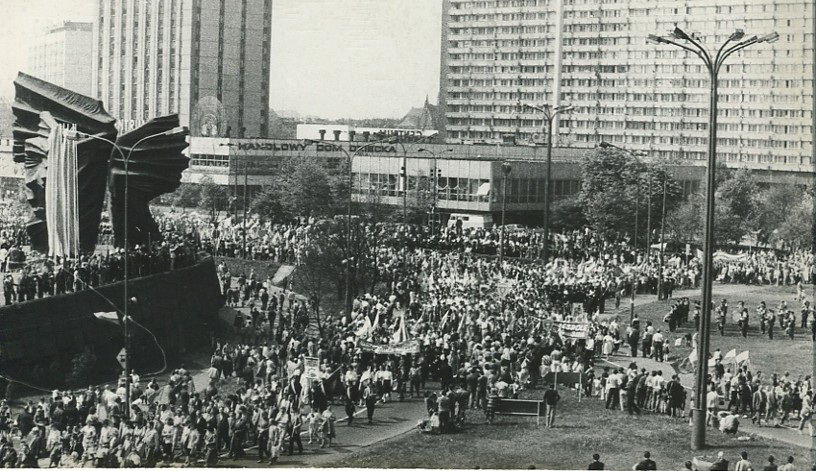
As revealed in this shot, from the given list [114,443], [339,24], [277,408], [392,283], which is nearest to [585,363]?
[277,408]

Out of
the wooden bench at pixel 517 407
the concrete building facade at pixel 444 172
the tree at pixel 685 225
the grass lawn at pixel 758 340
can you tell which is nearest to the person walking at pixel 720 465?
the wooden bench at pixel 517 407

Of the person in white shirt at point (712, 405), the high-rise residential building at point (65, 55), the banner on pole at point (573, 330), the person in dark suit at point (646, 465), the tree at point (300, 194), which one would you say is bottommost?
the person in dark suit at point (646, 465)

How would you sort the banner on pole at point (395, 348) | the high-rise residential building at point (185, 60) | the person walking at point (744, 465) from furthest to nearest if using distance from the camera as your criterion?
the high-rise residential building at point (185, 60) → the banner on pole at point (395, 348) → the person walking at point (744, 465)

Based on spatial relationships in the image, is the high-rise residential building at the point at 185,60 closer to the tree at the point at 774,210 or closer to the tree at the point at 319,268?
the tree at the point at 774,210

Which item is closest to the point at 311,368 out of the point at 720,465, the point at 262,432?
the point at 262,432

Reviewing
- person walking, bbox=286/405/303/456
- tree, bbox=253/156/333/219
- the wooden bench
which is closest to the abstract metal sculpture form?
person walking, bbox=286/405/303/456

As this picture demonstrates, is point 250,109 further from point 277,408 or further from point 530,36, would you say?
point 277,408

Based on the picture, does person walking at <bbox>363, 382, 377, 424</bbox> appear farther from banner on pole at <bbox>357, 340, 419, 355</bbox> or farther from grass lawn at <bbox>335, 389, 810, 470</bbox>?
banner on pole at <bbox>357, 340, 419, 355</bbox>

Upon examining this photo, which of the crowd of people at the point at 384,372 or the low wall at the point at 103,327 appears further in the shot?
the low wall at the point at 103,327
